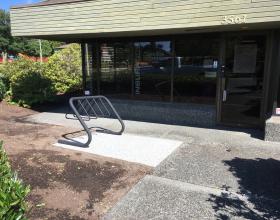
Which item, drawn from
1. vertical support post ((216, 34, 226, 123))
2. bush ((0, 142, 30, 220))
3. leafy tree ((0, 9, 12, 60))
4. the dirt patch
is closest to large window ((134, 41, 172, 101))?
vertical support post ((216, 34, 226, 123))

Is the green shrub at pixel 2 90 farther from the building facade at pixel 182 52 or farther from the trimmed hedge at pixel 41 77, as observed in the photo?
the building facade at pixel 182 52

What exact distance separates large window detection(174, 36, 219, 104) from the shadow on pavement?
310 cm

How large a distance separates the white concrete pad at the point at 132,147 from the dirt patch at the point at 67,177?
0.26 m

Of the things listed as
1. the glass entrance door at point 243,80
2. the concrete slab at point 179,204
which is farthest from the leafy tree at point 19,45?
the concrete slab at point 179,204

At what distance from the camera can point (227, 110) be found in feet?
24.8

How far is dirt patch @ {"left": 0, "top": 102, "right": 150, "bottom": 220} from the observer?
3580mm

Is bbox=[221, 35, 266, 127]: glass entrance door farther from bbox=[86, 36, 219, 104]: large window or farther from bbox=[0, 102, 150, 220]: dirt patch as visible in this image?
bbox=[0, 102, 150, 220]: dirt patch

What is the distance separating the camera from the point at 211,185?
166 inches

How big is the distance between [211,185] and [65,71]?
9642 millimetres

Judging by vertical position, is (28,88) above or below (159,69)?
below

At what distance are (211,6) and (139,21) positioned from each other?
5.16 ft

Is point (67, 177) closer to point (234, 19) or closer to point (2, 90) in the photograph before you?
point (234, 19)

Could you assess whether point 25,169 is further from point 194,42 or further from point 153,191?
point 194,42

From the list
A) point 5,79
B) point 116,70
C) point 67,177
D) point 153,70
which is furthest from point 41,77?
point 67,177
